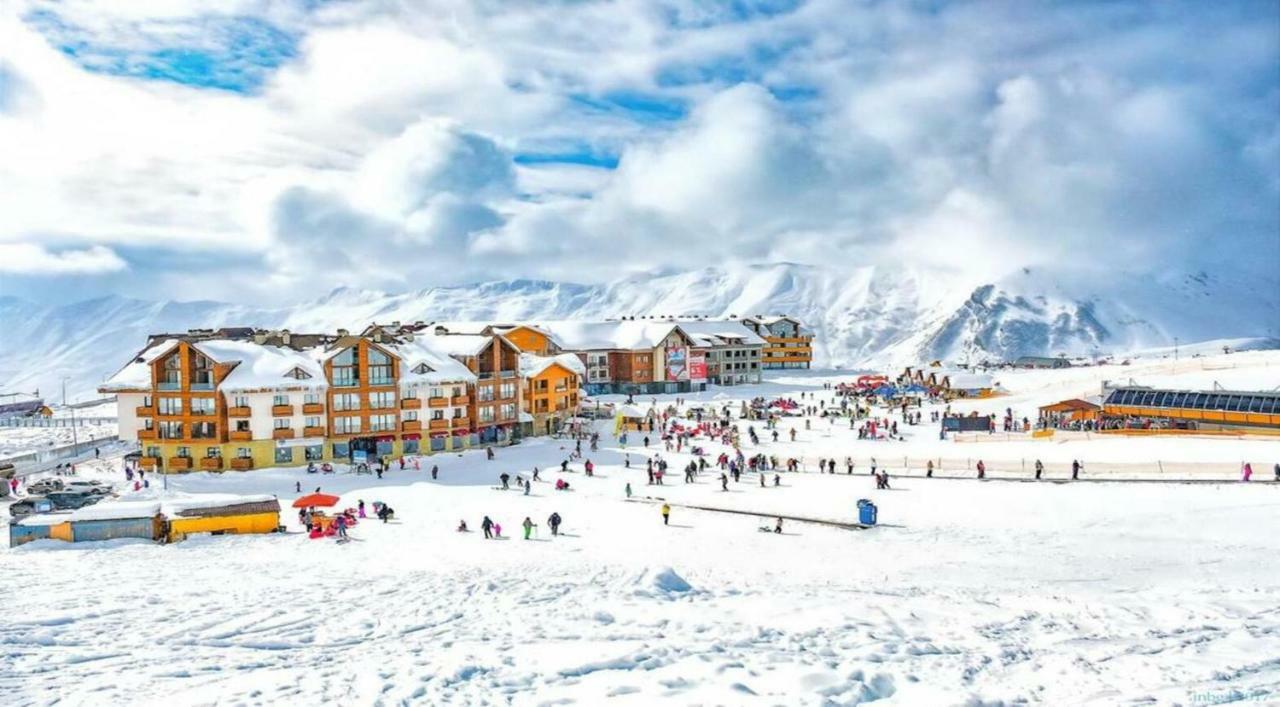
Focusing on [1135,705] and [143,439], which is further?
[143,439]

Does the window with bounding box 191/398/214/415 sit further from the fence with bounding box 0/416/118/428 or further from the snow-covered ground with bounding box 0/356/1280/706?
the fence with bounding box 0/416/118/428

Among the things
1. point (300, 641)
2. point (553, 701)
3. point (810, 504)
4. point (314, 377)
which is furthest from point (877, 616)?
point (314, 377)

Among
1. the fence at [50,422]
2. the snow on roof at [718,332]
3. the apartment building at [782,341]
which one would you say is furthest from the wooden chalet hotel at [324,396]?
the apartment building at [782,341]

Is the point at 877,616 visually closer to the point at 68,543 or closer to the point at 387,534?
the point at 387,534

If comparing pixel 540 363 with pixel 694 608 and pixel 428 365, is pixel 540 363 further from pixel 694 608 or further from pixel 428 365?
pixel 694 608

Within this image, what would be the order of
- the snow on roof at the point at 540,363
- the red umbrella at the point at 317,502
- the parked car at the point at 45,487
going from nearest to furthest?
the red umbrella at the point at 317,502, the parked car at the point at 45,487, the snow on roof at the point at 540,363

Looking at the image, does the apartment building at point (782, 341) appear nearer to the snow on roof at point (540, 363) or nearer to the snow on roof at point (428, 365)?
the snow on roof at point (540, 363)
